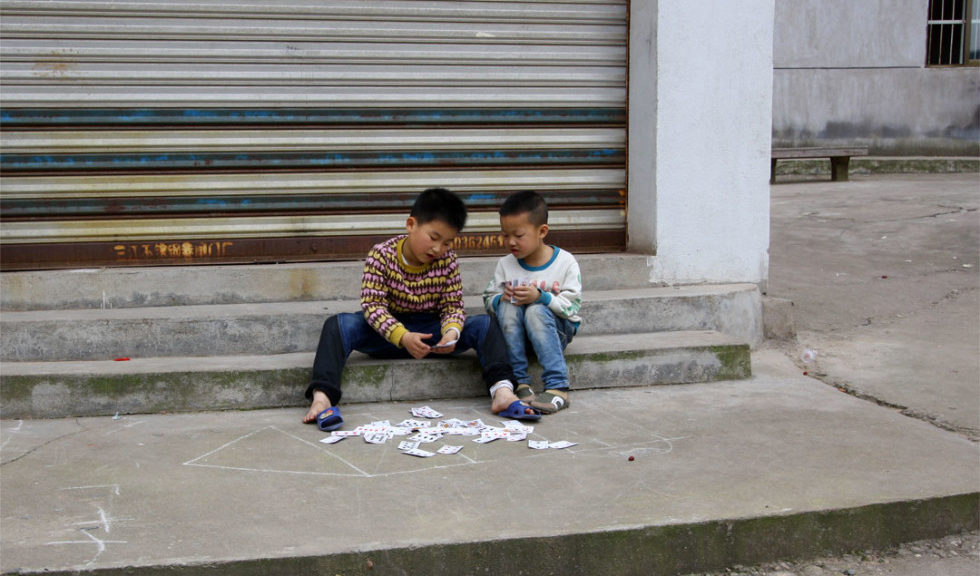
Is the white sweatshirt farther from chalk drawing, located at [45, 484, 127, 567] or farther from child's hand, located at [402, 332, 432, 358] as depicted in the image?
chalk drawing, located at [45, 484, 127, 567]

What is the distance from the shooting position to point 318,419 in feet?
12.2

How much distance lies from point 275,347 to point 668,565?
7.98 feet

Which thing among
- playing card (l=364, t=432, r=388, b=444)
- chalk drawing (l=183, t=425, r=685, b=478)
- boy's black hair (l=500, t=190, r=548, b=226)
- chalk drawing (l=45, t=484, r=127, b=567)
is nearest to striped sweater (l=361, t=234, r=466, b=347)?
boy's black hair (l=500, t=190, r=548, b=226)

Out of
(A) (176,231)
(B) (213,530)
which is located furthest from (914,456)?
(A) (176,231)

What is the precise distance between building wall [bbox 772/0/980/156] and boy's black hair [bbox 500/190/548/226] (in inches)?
Result: 460

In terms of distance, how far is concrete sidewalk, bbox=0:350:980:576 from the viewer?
104 inches

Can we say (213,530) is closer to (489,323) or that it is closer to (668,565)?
(668,565)

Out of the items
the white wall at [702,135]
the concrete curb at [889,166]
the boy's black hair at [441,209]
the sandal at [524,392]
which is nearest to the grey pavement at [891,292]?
the white wall at [702,135]

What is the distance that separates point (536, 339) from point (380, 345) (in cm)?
72

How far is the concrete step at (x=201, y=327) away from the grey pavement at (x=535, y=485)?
0.53 metres

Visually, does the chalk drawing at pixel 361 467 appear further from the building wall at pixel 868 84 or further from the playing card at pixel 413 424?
the building wall at pixel 868 84

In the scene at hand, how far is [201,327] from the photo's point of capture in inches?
174

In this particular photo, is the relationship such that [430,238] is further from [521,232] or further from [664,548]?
[664,548]

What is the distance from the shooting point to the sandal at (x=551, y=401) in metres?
3.89
